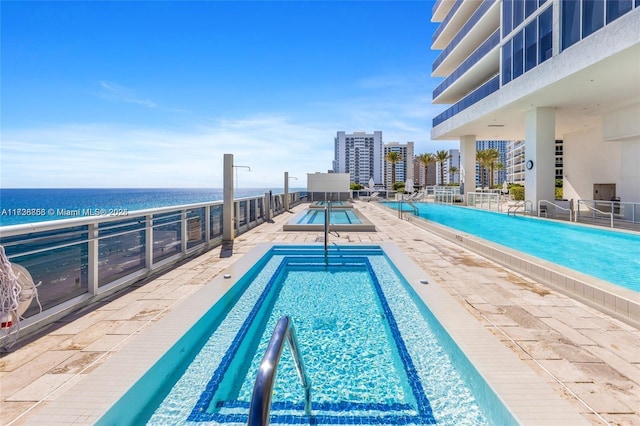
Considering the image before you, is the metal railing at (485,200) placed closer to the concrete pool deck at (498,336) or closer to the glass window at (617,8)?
the glass window at (617,8)

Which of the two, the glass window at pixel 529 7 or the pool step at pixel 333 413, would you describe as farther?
the glass window at pixel 529 7

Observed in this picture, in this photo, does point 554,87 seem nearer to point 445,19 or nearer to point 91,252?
point 91,252

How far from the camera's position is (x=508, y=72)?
13.2 m

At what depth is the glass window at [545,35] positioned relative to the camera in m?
10.6

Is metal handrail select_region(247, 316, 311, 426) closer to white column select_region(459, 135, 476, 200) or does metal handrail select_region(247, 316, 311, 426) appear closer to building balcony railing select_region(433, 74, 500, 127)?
building balcony railing select_region(433, 74, 500, 127)

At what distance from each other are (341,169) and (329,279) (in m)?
109

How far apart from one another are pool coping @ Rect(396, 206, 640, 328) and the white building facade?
6261 mm

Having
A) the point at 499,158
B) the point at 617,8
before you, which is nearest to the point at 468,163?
the point at 617,8

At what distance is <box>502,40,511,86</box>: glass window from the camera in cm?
1323

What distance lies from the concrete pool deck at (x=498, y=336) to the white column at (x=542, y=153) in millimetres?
10540

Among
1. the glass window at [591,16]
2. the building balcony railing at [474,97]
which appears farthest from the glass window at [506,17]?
A: the glass window at [591,16]

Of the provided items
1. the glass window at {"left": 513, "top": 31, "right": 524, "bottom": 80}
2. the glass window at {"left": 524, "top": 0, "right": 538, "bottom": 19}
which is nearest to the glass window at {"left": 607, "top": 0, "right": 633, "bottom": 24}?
the glass window at {"left": 513, "top": 31, "right": 524, "bottom": 80}

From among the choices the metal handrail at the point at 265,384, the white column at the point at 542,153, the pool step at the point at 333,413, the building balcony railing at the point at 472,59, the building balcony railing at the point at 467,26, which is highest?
the building balcony railing at the point at 467,26

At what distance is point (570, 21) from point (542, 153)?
4994mm
